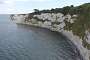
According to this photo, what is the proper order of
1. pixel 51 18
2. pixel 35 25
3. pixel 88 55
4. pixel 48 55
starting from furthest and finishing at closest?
pixel 35 25
pixel 51 18
pixel 48 55
pixel 88 55

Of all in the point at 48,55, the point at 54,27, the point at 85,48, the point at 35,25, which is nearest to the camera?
the point at 85,48

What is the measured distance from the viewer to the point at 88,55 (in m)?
53.6

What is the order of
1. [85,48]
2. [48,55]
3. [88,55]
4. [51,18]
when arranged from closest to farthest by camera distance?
[88,55] → [85,48] → [48,55] → [51,18]

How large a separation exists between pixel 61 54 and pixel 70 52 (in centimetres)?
479

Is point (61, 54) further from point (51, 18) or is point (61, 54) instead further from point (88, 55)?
point (51, 18)

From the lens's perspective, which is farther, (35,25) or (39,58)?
(35,25)

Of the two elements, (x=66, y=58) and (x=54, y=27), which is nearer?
(x=66, y=58)

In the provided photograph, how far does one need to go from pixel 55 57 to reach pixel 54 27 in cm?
7703

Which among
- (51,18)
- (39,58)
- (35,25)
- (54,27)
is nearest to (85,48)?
(39,58)

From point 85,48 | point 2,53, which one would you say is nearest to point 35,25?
point 2,53

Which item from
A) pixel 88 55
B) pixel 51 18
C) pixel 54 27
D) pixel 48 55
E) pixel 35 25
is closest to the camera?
pixel 88 55

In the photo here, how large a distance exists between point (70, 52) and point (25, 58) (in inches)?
701

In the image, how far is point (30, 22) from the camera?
183875 millimetres

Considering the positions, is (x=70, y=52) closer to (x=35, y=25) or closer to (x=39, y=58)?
(x=39, y=58)
